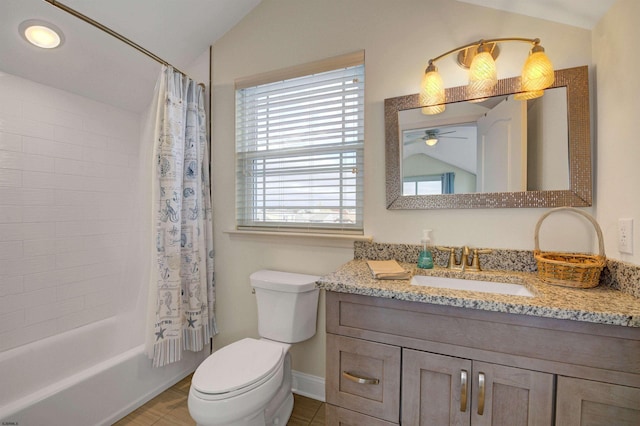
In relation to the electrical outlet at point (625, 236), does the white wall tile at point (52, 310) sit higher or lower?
lower

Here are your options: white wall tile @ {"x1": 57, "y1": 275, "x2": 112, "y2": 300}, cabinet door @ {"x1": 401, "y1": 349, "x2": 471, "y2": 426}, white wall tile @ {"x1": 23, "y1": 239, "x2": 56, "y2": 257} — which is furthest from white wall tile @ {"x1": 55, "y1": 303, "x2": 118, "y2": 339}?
cabinet door @ {"x1": 401, "y1": 349, "x2": 471, "y2": 426}

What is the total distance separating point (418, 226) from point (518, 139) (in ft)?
2.03

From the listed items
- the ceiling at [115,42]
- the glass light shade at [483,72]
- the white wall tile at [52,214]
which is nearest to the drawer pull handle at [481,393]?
the glass light shade at [483,72]

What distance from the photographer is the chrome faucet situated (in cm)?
132

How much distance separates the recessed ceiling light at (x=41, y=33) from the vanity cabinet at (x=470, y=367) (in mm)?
2065

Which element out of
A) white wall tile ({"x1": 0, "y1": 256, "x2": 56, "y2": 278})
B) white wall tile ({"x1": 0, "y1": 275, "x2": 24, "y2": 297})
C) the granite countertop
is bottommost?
white wall tile ({"x1": 0, "y1": 275, "x2": 24, "y2": 297})

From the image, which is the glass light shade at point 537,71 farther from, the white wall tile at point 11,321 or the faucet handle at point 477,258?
the white wall tile at point 11,321

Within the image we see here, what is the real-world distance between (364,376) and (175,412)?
1.29 meters

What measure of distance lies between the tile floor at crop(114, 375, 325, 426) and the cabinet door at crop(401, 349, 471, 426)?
2.65ft

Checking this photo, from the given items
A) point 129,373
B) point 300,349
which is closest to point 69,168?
point 129,373

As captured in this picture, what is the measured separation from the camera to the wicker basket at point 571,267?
101 centimetres

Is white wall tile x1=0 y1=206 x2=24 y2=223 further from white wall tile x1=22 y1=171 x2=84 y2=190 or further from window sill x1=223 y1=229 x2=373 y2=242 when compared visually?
window sill x1=223 y1=229 x2=373 y2=242

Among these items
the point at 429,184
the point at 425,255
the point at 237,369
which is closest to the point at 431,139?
the point at 429,184

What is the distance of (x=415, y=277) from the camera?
1.30 m
